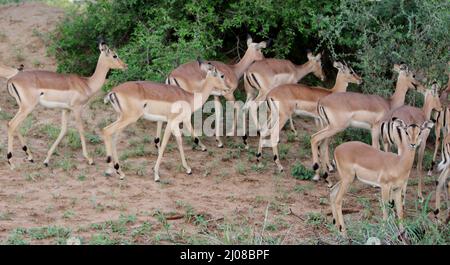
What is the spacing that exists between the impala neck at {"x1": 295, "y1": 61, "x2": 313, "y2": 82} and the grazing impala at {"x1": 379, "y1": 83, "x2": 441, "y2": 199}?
6.78 feet

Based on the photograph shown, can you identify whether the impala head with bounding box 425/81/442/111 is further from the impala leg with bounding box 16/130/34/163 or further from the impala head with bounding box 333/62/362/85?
the impala leg with bounding box 16/130/34/163

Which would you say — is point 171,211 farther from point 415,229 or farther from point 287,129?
point 287,129

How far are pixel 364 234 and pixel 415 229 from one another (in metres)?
0.43

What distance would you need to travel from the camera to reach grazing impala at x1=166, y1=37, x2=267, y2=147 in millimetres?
10898

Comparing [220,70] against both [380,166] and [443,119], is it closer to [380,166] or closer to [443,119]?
[443,119]

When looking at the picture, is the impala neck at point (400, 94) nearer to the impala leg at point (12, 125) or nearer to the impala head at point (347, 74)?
the impala head at point (347, 74)

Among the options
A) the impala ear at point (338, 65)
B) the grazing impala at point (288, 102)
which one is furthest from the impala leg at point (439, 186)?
the impala ear at point (338, 65)

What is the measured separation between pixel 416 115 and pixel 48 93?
4.03m

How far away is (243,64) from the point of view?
470 inches

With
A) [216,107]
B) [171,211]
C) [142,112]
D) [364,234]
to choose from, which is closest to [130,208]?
[171,211]

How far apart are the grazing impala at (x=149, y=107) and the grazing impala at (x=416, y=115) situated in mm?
2200

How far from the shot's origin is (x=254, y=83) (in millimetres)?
11453

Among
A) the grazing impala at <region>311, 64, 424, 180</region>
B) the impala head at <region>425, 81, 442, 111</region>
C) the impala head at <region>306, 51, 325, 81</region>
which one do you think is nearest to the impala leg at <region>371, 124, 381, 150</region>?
the grazing impala at <region>311, 64, 424, 180</region>

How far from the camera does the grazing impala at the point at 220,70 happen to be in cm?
1090
